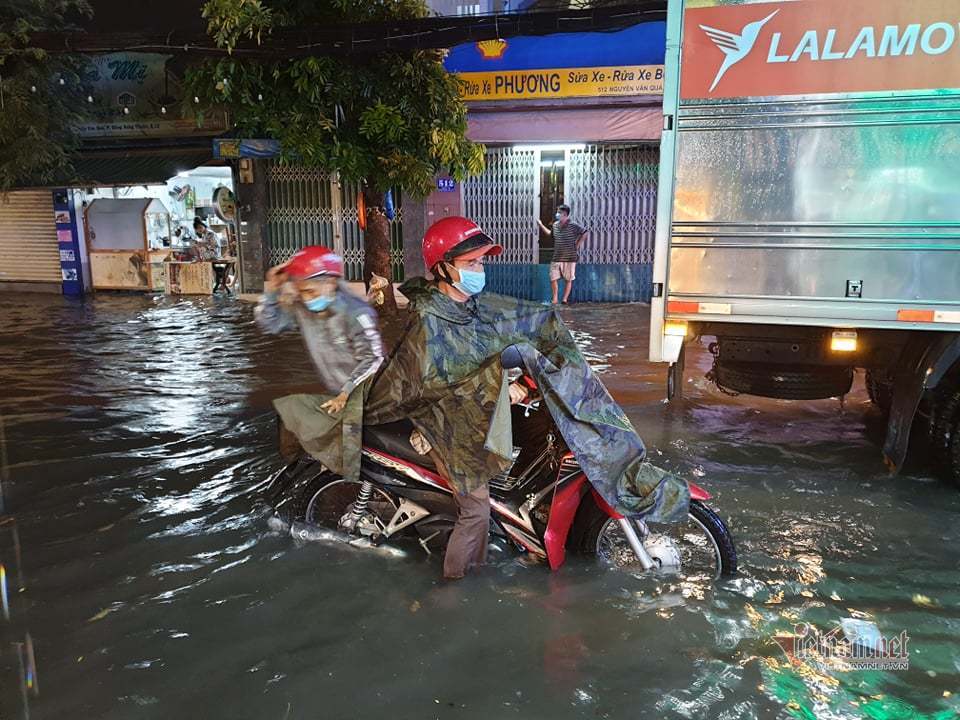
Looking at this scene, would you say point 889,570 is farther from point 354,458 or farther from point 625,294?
point 625,294

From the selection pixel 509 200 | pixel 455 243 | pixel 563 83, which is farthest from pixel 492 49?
pixel 455 243

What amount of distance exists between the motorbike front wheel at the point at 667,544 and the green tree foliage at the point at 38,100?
1292 centimetres

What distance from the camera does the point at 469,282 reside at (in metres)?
3.46

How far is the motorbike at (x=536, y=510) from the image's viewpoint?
3.41 m

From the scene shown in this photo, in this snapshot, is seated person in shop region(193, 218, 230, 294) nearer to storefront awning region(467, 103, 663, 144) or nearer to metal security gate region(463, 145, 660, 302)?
metal security gate region(463, 145, 660, 302)

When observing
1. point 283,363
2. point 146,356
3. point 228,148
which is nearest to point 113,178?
point 228,148

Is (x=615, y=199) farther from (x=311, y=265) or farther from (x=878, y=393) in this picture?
(x=311, y=265)

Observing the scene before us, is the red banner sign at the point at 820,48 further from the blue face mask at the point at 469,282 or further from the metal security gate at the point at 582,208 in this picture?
the metal security gate at the point at 582,208

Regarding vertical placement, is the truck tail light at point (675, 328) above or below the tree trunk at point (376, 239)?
below

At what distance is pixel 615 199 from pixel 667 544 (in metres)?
10.2

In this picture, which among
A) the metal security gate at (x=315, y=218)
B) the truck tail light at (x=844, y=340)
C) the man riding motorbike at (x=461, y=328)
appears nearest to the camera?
the man riding motorbike at (x=461, y=328)

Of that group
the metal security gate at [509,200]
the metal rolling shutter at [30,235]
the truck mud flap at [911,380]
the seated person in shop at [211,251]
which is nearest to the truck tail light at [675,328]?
the truck mud flap at [911,380]

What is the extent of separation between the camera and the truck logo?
4414 millimetres

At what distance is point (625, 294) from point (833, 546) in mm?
9592
